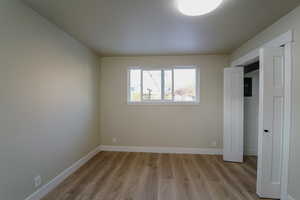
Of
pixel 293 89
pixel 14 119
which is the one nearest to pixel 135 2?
pixel 14 119

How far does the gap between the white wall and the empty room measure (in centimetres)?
2

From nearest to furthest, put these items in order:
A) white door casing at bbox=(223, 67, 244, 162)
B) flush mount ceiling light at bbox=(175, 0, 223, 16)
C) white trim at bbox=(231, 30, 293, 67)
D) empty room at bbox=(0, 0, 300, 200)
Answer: flush mount ceiling light at bbox=(175, 0, 223, 16)
empty room at bbox=(0, 0, 300, 200)
white trim at bbox=(231, 30, 293, 67)
white door casing at bbox=(223, 67, 244, 162)

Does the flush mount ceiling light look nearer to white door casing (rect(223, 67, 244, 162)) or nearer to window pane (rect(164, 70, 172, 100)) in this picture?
white door casing (rect(223, 67, 244, 162))

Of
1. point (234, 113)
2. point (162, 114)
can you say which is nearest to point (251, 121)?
point (234, 113)

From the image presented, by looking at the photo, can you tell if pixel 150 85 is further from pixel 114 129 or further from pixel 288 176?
pixel 288 176

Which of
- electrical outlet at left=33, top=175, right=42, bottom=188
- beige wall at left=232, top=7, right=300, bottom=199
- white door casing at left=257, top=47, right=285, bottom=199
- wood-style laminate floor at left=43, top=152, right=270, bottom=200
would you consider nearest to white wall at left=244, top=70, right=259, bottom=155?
wood-style laminate floor at left=43, top=152, right=270, bottom=200

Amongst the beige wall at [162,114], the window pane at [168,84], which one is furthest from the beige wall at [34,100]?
the window pane at [168,84]

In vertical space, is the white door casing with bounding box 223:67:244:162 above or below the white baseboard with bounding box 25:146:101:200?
above

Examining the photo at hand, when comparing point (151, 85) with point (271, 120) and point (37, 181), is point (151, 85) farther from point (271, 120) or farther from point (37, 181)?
point (37, 181)

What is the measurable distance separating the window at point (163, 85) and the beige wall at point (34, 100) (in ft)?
4.78

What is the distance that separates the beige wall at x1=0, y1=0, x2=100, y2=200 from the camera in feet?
5.10

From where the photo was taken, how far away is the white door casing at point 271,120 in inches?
78.3

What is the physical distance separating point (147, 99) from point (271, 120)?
263 cm

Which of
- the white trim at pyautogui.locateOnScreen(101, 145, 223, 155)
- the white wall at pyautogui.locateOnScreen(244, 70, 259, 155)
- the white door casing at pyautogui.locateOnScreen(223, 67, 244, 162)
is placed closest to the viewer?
the white door casing at pyautogui.locateOnScreen(223, 67, 244, 162)
